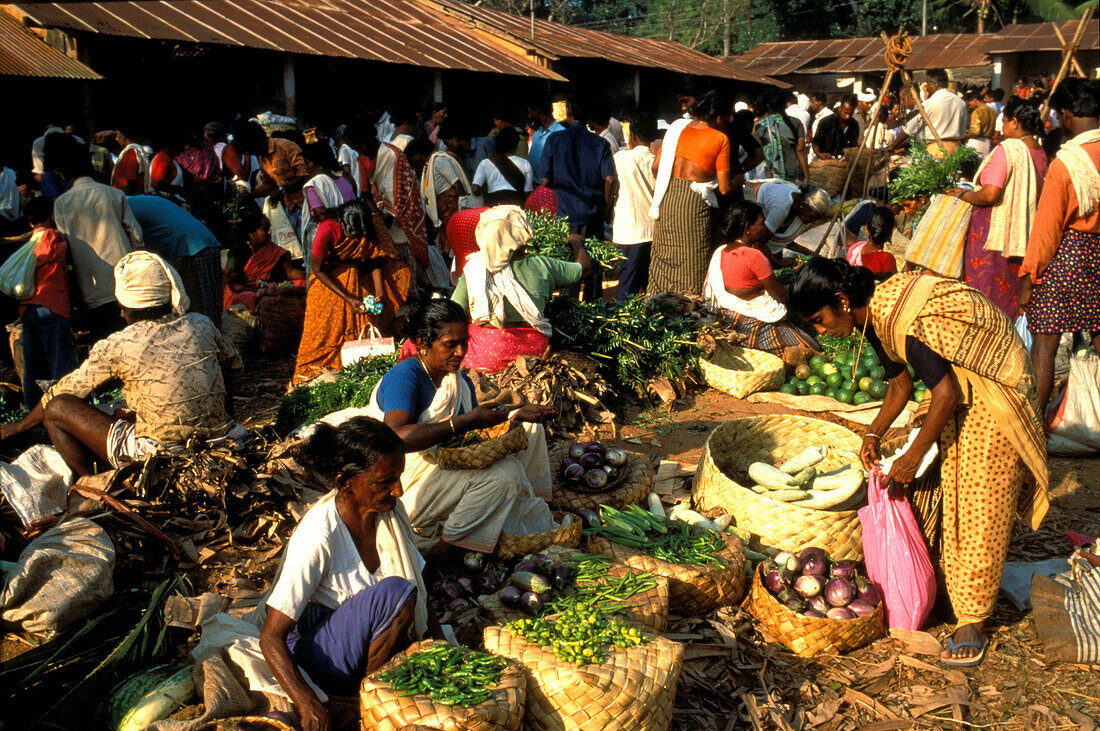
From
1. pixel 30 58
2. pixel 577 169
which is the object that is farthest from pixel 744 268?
pixel 30 58

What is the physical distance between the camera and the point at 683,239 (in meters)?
7.29

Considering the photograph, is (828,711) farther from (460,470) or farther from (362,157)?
(362,157)

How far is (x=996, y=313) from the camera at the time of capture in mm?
3350

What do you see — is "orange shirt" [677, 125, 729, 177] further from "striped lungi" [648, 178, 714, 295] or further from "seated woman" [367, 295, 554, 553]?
"seated woman" [367, 295, 554, 553]

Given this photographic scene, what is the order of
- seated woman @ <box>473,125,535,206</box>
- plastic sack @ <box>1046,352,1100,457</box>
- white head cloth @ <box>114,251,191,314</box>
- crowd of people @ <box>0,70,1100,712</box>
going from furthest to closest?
seated woman @ <box>473,125,535,206</box> → plastic sack @ <box>1046,352,1100,457</box> → white head cloth @ <box>114,251,191,314</box> → crowd of people @ <box>0,70,1100,712</box>

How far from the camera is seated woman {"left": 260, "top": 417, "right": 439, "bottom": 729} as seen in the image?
285 cm

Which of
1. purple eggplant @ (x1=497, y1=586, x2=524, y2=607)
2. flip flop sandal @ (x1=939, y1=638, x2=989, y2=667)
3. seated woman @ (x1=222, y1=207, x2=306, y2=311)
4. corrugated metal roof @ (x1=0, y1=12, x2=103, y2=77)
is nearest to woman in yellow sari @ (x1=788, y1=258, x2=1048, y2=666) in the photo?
flip flop sandal @ (x1=939, y1=638, x2=989, y2=667)

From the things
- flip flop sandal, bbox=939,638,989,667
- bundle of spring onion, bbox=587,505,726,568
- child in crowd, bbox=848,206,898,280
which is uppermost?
child in crowd, bbox=848,206,898,280

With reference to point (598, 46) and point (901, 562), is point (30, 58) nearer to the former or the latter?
point (901, 562)

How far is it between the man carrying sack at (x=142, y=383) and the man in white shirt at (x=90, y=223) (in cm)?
148

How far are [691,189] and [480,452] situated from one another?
3.88 metres

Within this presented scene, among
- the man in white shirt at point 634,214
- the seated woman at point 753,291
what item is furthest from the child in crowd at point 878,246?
the man in white shirt at point 634,214

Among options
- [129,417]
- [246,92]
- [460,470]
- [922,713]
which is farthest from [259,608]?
[246,92]

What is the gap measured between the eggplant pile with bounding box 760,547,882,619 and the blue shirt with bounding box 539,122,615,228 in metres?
5.11
